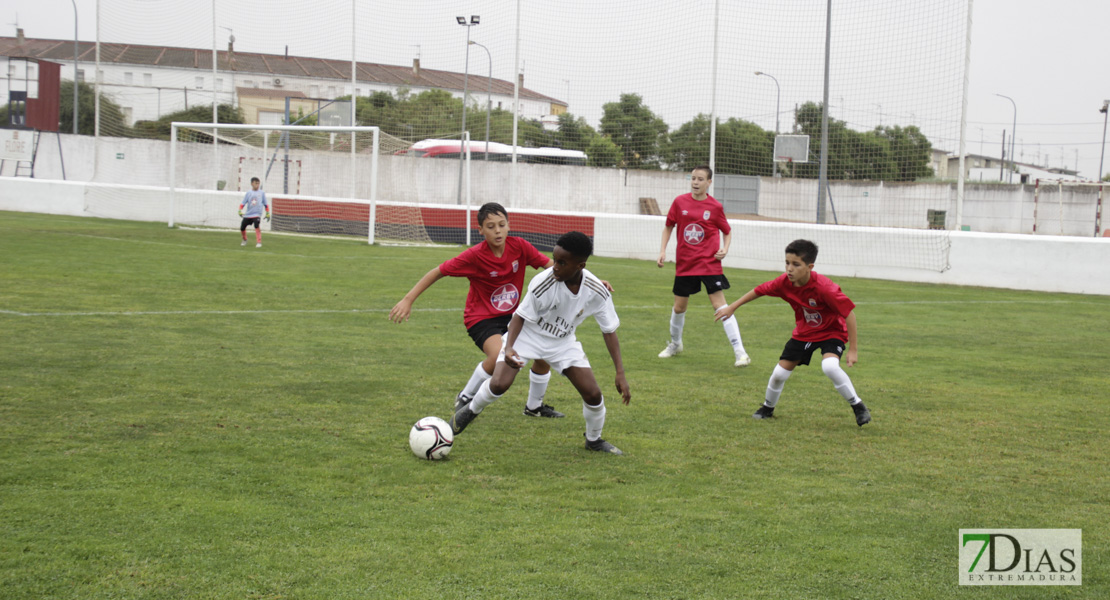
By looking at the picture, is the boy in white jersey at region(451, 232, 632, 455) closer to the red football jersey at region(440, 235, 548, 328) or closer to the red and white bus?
the red football jersey at region(440, 235, 548, 328)

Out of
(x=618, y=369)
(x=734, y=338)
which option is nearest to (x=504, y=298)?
(x=618, y=369)

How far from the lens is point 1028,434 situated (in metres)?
6.50

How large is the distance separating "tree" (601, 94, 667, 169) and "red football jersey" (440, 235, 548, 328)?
1701 cm

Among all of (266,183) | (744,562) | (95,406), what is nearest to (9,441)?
(95,406)

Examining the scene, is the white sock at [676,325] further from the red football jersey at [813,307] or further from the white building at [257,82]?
the white building at [257,82]

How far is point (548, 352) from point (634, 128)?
729 inches

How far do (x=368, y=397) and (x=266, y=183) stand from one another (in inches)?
1041

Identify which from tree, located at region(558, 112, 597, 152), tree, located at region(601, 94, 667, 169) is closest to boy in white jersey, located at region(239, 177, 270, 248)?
tree, located at region(558, 112, 597, 152)

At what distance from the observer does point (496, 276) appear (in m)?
6.79

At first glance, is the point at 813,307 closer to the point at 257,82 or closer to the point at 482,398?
the point at 482,398

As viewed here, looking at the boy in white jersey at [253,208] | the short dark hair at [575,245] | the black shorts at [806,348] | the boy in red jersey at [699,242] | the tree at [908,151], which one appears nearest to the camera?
the short dark hair at [575,245]

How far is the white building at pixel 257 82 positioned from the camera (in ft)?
88.1

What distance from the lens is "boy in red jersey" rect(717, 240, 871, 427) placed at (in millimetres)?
6742

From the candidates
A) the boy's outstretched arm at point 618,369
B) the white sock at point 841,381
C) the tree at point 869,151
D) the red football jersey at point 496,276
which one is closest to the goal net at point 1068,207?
the tree at point 869,151
